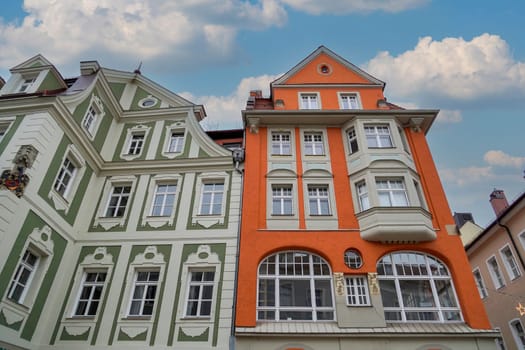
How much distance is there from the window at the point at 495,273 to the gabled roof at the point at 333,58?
11.8 metres

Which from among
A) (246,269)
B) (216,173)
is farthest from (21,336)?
(216,173)

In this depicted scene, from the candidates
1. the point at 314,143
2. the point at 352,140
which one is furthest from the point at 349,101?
the point at 314,143

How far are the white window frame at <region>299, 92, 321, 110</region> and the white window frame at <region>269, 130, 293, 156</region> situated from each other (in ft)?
6.67

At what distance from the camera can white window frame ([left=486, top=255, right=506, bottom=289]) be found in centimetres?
1937

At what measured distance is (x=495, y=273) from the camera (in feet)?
65.4

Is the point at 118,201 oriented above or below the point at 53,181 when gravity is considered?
above

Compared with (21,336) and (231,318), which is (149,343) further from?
(21,336)

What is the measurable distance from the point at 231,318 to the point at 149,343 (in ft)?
9.37

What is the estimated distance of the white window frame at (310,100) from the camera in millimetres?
18516

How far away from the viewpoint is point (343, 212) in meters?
14.5

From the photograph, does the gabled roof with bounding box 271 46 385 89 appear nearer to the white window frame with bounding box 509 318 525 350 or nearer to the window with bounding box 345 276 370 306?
the window with bounding box 345 276 370 306

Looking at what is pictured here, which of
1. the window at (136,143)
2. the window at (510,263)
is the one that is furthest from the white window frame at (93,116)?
the window at (510,263)

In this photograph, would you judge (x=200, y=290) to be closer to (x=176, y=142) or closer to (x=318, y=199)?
(x=318, y=199)

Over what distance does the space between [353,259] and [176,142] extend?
33.0ft
